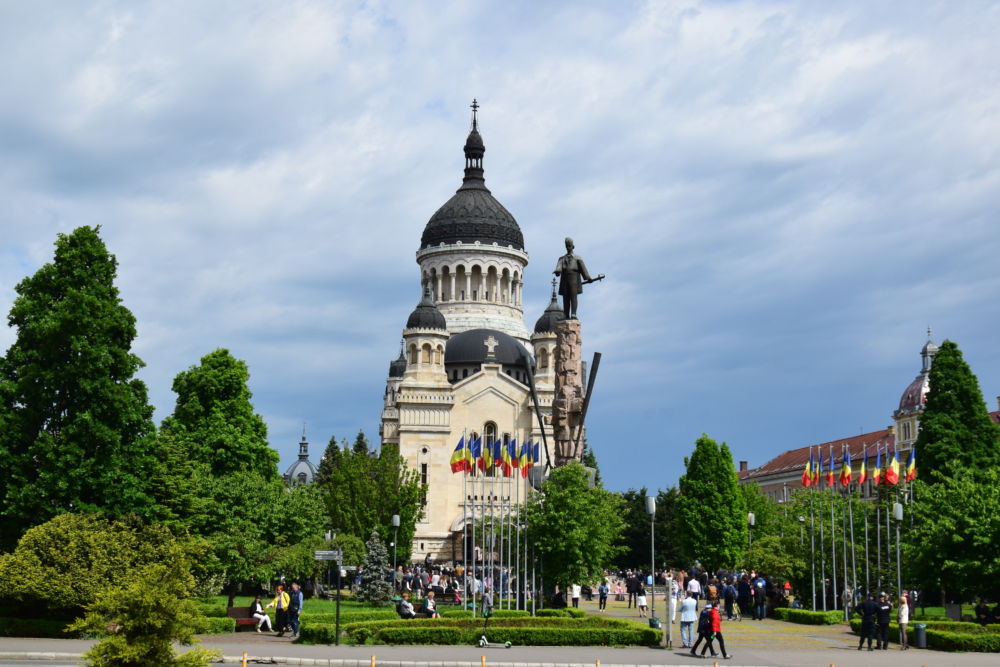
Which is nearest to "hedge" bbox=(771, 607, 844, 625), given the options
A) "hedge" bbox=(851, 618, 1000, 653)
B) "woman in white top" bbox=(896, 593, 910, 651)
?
"woman in white top" bbox=(896, 593, 910, 651)

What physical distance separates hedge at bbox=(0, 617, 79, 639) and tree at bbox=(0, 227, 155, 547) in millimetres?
4049

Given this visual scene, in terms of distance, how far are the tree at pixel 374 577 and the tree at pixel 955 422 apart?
29.1m

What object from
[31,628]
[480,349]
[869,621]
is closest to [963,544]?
[869,621]

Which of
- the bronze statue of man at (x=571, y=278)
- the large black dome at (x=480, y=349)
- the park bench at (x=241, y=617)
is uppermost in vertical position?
the large black dome at (x=480, y=349)

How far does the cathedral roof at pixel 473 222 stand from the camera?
336 feet

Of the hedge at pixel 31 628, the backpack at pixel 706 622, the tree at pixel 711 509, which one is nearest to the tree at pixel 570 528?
the backpack at pixel 706 622

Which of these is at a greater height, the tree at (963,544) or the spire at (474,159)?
the spire at (474,159)

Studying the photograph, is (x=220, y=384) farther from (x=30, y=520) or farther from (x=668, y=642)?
(x=668, y=642)

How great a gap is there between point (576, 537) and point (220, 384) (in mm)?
19140

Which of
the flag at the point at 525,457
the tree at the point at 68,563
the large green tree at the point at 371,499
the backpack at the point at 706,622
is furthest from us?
the large green tree at the point at 371,499

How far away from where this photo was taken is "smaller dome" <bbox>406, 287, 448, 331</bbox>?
88375mm

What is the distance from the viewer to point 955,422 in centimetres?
5716

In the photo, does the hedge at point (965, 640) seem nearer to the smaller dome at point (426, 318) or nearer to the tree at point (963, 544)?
the tree at point (963, 544)

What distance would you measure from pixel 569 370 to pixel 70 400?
19176mm
